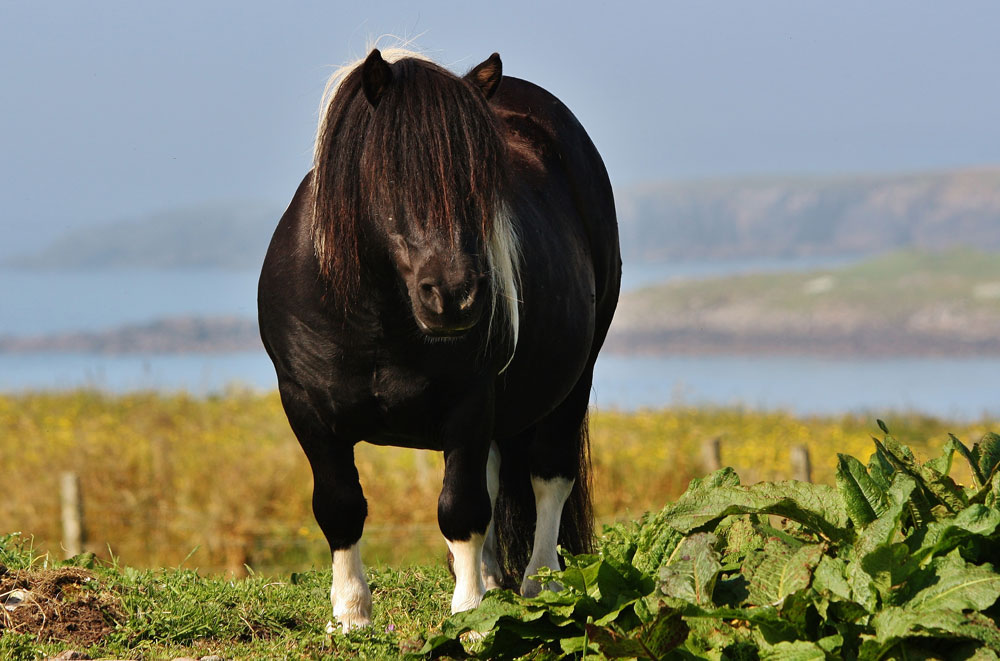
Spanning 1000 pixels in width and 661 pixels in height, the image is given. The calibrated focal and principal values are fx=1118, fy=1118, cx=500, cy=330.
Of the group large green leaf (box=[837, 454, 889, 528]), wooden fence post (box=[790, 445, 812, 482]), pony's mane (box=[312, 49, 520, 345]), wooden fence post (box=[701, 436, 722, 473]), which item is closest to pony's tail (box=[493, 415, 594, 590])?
pony's mane (box=[312, 49, 520, 345])

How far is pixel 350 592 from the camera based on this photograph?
450 centimetres

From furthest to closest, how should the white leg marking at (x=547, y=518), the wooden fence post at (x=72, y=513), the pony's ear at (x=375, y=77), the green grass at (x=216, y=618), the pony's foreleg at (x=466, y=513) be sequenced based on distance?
the wooden fence post at (x=72, y=513), the white leg marking at (x=547, y=518), the pony's foreleg at (x=466, y=513), the green grass at (x=216, y=618), the pony's ear at (x=375, y=77)

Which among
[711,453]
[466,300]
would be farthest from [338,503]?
[711,453]

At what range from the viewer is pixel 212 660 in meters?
3.89

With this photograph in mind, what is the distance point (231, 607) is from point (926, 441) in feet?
46.7

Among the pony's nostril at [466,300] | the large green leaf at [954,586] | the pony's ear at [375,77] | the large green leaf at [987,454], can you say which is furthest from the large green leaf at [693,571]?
the pony's ear at [375,77]

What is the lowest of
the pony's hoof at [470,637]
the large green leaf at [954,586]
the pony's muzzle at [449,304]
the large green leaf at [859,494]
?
the pony's hoof at [470,637]

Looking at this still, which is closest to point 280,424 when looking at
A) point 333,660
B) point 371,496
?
point 371,496

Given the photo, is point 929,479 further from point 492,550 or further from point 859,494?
point 492,550

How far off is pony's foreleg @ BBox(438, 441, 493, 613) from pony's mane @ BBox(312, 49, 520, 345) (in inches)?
23.4

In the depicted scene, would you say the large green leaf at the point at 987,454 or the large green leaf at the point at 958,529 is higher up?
the large green leaf at the point at 987,454

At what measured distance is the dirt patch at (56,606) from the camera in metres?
4.26

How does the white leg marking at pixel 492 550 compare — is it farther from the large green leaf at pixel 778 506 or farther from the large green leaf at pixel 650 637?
the large green leaf at pixel 650 637

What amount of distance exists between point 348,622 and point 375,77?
7.02ft
